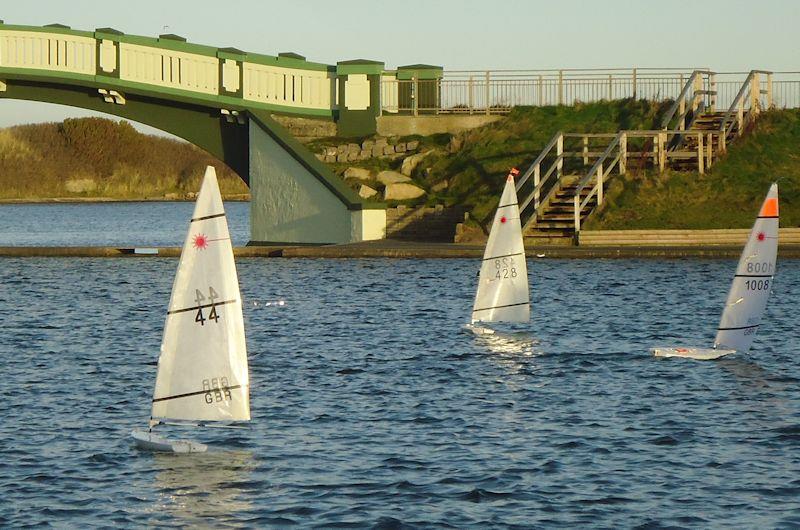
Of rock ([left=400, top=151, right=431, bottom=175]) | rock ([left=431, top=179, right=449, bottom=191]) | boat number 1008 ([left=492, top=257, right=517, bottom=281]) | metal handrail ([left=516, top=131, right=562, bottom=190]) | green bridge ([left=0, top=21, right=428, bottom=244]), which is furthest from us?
rock ([left=400, top=151, right=431, bottom=175])

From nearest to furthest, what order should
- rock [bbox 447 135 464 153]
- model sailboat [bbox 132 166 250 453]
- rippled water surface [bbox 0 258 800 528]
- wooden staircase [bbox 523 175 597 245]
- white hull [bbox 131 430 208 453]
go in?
rippled water surface [bbox 0 258 800 528], model sailboat [bbox 132 166 250 453], white hull [bbox 131 430 208 453], wooden staircase [bbox 523 175 597 245], rock [bbox 447 135 464 153]

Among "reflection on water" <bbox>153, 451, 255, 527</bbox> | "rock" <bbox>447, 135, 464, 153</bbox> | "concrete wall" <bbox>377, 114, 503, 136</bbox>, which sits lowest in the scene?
"reflection on water" <bbox>153, 451, 255, 527</bbox>

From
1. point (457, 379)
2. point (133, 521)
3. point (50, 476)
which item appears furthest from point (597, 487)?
point (457, 379)

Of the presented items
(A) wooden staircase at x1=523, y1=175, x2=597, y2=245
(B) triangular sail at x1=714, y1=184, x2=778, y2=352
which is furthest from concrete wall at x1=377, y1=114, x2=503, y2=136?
(B) triangular sail at x1=714, y1=184, x2=778, y2=352

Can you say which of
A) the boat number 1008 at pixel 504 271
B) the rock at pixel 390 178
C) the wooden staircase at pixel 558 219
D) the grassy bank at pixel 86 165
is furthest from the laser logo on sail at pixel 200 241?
the grassy bank at pixel 86 165

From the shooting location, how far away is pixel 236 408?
71.7ft

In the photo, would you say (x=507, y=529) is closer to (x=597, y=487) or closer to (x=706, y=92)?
(x=597, y=487)

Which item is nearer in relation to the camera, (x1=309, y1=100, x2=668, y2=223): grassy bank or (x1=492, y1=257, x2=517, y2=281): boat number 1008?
(x1=492, y1=257, x2=517, y2=281): boat number 1008

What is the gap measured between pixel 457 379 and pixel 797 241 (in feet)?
93.3

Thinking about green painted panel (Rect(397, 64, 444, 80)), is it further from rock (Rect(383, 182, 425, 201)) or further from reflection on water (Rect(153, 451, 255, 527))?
reflection on water (Rect(153, 451, 255, 527))

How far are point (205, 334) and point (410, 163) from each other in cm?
4464

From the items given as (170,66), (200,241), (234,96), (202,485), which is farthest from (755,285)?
(170,66)

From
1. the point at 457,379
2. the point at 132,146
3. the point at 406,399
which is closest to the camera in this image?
the point at 406,399

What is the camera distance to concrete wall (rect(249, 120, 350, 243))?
6191 centimetres
